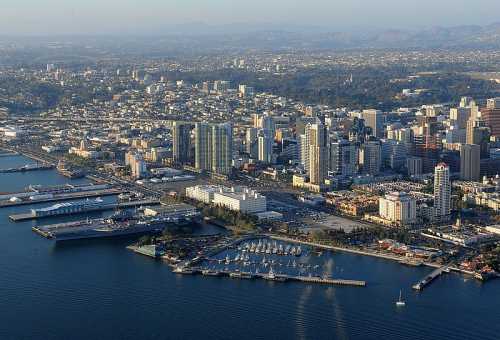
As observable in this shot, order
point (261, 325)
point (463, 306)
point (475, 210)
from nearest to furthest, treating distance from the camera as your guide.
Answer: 1. point (261, 325)
2. point (463, 306)
3. point (475, 210)

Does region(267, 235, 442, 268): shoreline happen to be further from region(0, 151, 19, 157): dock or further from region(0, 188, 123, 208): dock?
region(0, 151, 19, 157): dock

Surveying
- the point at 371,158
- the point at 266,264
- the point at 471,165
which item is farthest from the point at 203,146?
the point at 266,264

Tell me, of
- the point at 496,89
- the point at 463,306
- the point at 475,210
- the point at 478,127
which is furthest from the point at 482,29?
the point at 463,306

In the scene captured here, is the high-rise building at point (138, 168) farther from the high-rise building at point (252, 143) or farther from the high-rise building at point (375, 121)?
the high-rise building at point (375, 121)

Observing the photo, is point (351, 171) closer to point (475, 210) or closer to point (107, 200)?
point (475, 210)

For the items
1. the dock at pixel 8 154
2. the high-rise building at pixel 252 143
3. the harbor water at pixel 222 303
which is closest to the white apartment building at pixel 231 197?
the harbor water at pixel 222 303

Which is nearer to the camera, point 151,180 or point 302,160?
point 151,180
